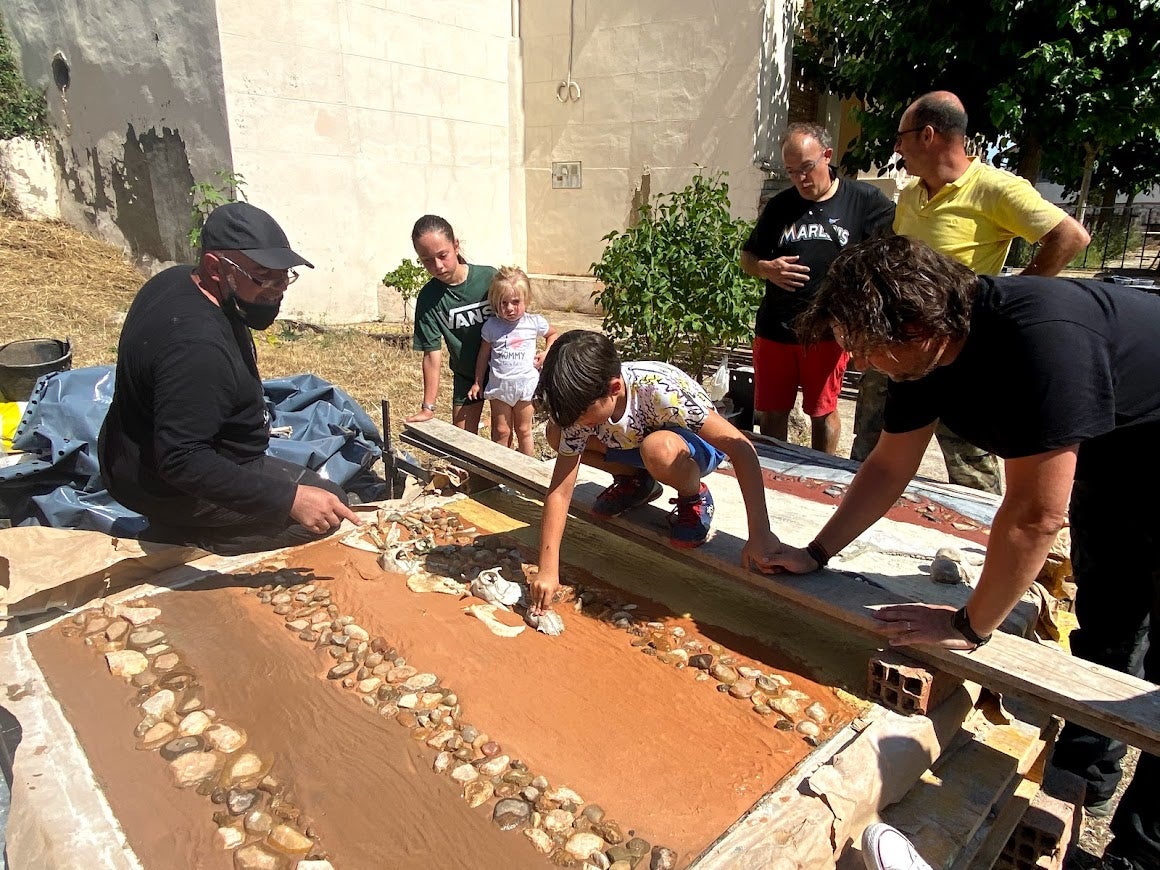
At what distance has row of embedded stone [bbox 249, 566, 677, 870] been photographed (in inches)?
67.1

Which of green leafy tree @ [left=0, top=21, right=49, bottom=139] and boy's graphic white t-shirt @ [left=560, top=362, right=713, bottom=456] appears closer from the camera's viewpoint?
boy's graphic white t-shirt @ [left=560, top=362, right=713, bottom=456]

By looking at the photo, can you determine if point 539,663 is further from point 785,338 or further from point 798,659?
point 785,338

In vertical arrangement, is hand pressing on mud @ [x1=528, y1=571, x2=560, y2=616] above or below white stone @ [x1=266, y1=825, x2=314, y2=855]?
above

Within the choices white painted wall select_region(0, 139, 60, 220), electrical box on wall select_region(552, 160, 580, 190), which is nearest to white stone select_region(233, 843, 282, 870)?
electrical box on wall select_region(552, 160, 580, 190)

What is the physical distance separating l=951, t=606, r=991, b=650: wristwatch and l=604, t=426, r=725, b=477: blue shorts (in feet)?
3.00

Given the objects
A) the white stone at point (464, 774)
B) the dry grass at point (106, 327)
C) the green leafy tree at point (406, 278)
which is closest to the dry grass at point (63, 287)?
the dry grass at point (106, 327)

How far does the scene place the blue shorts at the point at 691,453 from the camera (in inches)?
106

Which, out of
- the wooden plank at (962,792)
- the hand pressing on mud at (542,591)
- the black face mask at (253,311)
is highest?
the black face mask at (253,311)

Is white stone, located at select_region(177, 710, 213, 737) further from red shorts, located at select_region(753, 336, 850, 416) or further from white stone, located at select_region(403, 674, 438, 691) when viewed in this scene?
Result: red shorts, located at select_region(753, 336, 850, 416)

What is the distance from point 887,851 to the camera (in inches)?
62.9

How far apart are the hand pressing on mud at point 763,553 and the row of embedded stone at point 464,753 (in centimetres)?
97

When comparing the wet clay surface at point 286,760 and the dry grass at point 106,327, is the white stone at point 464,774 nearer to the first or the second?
the wet clay surface at point 286,760

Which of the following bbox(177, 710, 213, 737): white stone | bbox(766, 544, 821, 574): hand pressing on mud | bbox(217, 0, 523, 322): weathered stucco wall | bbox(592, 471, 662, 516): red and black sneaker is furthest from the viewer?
bbox(217, 0, 523, 322): weathered stucco wall

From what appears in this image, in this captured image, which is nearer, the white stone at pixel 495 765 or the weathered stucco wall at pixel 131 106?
the white stone at pixel 495 765
